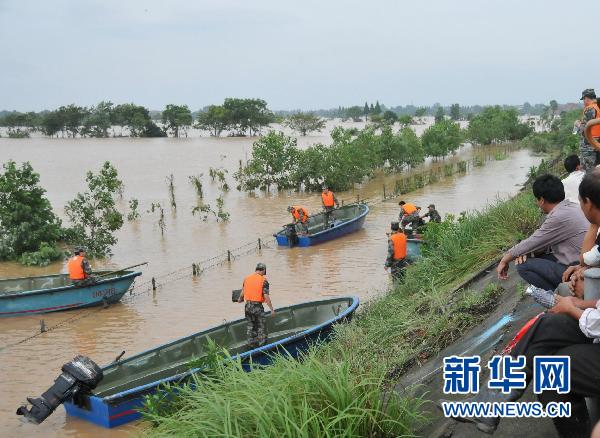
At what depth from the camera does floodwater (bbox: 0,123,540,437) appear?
10.8m

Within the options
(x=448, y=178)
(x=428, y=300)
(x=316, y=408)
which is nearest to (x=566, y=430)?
(x=316, y=408)

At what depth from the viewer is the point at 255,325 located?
376 inches

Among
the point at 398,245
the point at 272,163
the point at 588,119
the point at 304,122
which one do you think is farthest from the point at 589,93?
the point at 304,122

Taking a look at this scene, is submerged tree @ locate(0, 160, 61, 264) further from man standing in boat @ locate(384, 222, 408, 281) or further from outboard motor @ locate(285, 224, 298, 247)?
man standing in boat @ locate(384, 222, 408, 281)

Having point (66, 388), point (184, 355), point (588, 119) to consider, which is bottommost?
point (184, 355)

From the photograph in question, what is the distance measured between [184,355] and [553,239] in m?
6.10

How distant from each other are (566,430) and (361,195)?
26318 mm

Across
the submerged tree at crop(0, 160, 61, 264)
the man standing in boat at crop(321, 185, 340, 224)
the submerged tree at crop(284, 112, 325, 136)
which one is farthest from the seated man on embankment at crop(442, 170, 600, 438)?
the submerged tree at crop(284, 112, 325, 136)

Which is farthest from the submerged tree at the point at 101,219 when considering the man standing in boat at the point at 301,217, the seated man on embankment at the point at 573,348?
the seated man on embankment at the point at 573,348

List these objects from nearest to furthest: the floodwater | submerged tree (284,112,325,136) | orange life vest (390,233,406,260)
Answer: the floodwater → orange life vest (390,233,406,260) → submerged tree (284,112,325,136)

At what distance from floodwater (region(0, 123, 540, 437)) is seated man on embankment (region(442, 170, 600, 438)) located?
19.6ft

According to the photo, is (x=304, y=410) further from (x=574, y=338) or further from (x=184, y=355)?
(x=184, y=355)

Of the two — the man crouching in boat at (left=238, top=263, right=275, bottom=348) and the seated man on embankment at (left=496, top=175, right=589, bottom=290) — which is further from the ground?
the seated man on embankment at (left=496, top=175, right=589, bottom=290)

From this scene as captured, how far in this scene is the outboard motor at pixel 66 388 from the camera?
7337mm
